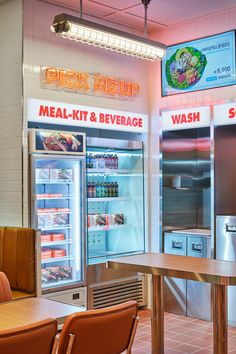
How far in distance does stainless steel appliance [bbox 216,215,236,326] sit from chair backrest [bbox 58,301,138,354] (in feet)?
11.1

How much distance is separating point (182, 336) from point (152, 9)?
12.8 ft

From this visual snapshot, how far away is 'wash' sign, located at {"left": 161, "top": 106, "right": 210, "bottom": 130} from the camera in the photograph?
632cm

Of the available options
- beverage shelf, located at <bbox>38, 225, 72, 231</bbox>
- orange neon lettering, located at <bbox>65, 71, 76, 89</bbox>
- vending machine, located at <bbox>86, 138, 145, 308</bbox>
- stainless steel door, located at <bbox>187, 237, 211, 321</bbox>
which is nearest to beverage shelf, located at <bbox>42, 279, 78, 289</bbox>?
vending machine, located at <bbox>86, 138, 145, 308</bbox>

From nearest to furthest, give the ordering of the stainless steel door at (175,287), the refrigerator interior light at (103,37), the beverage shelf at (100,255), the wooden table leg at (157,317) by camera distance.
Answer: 1. the refrigerator interior light at (103,37)
2. the wooden table leg at (157,317)
3. the beverage shelf at (100,255)
4. the stainless steel door at (175,287)

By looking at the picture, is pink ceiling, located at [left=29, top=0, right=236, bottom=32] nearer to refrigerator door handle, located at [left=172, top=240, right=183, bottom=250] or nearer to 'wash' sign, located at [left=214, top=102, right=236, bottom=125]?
'wash' sign, located at [left=214, top=102, right=236, bottom=125]

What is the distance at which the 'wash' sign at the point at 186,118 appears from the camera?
20.7 feet

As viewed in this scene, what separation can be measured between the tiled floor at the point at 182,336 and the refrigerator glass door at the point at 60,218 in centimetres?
104

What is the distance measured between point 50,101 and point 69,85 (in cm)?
38

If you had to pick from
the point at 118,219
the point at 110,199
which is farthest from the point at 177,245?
the point at 110,199

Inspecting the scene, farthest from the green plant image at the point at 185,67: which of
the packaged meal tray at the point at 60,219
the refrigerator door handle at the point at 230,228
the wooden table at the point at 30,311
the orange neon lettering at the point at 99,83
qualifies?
the wooden table at the point at 30,311

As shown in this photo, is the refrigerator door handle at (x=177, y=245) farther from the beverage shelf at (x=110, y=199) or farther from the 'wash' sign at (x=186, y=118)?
the 'wash' sign at (x=186, y=118)

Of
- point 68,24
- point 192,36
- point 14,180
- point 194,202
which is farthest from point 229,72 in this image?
point 14,180

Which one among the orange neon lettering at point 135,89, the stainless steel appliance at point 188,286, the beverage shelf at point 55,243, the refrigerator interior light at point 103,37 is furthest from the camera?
the orange neon lettering at point 135,89

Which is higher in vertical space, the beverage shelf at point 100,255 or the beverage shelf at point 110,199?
the beverage shelf at point 110,199
